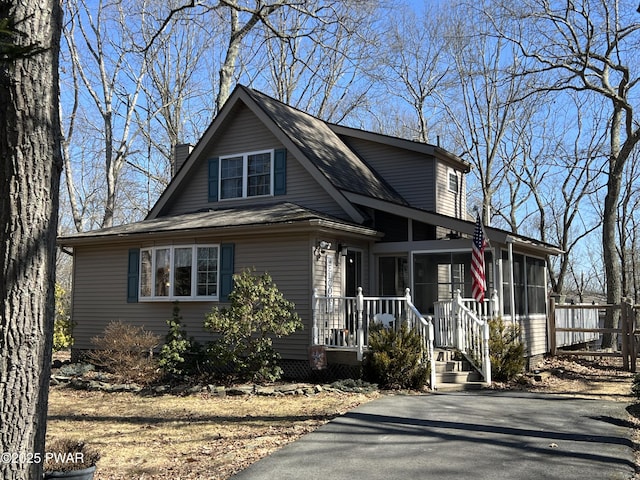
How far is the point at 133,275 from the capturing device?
14578mm

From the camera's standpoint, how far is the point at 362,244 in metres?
14.4

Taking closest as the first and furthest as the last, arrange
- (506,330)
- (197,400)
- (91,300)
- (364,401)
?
(364,401) < (197,400) < (506,330) < (91,300)

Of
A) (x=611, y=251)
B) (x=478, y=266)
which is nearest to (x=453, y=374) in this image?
(x=478, y=266)

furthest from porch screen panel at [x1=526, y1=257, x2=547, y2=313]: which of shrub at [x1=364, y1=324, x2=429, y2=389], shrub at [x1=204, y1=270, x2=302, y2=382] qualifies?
shrub at [x1=204, y1=270, x2=302, y2=382]

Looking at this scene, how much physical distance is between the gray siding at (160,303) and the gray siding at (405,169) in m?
5.97

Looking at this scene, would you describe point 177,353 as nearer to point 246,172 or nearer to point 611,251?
point 246,172

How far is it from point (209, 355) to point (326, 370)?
2426mm

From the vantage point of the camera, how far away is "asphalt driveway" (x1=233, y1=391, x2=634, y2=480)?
5.80 m

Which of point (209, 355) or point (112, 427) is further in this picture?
point (209, 355)

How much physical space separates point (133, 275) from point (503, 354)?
8918 mm

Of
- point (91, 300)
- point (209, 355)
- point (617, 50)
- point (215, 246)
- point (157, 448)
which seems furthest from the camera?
point (617, 50)

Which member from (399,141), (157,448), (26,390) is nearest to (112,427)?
(157,448)

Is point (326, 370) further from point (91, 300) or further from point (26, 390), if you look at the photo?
point (26, 390)

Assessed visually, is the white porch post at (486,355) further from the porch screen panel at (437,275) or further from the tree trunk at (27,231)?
the tree trunk at (27,231)
